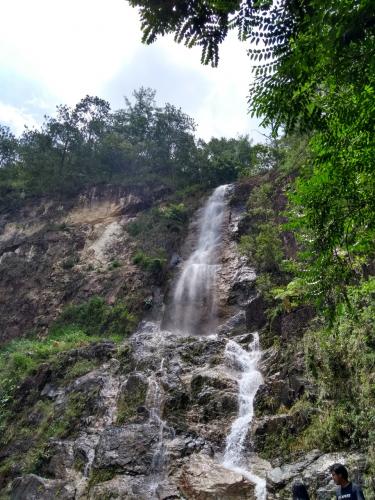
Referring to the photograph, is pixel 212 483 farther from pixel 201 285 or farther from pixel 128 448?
pixel 201 285

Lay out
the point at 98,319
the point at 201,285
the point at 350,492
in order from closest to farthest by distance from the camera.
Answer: the point at 350,492 < the point at 201,285 < the point at 98,319

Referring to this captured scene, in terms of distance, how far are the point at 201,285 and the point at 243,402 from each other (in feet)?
35.1

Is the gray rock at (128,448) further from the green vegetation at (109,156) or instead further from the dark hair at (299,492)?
the green vegetation at (109,156)

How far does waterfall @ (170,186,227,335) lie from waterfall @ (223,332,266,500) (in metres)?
4.20

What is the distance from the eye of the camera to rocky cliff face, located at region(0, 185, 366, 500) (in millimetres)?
10070

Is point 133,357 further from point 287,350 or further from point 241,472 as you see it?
point 241,472

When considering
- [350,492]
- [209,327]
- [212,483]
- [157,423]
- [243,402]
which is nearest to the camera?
[350,492]

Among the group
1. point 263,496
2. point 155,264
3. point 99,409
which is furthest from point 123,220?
point 263,496

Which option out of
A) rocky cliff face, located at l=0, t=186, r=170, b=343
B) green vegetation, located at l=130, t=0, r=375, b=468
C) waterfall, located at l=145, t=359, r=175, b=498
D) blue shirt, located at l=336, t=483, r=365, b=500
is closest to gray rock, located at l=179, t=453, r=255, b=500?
waterfall, located at l=145, t=359, r=175, b=498

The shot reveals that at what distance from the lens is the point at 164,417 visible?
1306 cm

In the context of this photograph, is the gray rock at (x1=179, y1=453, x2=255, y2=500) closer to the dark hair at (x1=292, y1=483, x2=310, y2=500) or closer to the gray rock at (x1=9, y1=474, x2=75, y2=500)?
the gray rock at (x1=9, y1=474, x2=75, y2=500)

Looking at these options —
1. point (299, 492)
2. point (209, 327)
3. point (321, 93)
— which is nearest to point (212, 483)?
point (299, 492)

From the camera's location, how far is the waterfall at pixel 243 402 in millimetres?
10606

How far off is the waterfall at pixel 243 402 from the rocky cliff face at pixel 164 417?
5.6 inches
